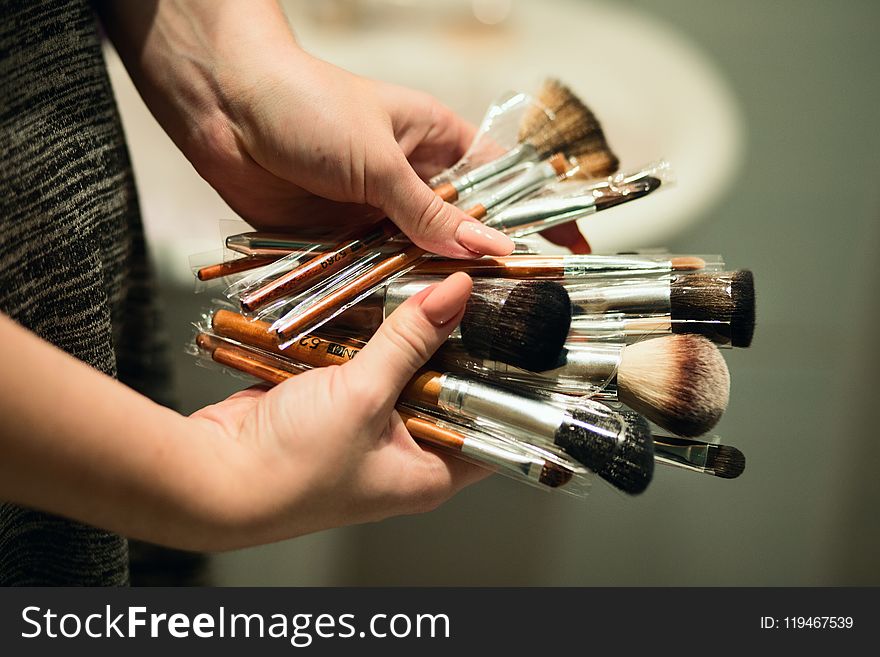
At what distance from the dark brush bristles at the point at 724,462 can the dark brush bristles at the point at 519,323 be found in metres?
0.10

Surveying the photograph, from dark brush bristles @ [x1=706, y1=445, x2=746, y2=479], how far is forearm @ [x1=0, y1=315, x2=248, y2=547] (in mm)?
237

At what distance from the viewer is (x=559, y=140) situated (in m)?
0.45

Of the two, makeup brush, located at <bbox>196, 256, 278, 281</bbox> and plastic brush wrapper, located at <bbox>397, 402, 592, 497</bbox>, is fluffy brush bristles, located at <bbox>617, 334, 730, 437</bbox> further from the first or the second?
makeup brush, located at <bbox>196, 256, 278, 281</bbox>

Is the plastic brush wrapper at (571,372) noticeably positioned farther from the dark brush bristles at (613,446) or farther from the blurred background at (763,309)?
the blurred background at (763,309)

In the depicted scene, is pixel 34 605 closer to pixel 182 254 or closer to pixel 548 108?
pixel 182 254

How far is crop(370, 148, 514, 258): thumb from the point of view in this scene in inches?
14.7

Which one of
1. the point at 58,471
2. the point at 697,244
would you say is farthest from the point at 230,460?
the point at 697,244

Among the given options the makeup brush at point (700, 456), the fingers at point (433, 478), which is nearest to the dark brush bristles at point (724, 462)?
the makeup brush at point (700, 456)

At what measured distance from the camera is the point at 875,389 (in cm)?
78

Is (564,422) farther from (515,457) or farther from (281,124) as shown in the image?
(281,124)

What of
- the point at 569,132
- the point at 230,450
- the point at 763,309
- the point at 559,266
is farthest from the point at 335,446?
the point at 763,309

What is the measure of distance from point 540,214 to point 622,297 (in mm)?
76

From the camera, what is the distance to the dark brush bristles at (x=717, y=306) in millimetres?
362

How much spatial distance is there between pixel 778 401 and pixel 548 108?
1.58 ft
